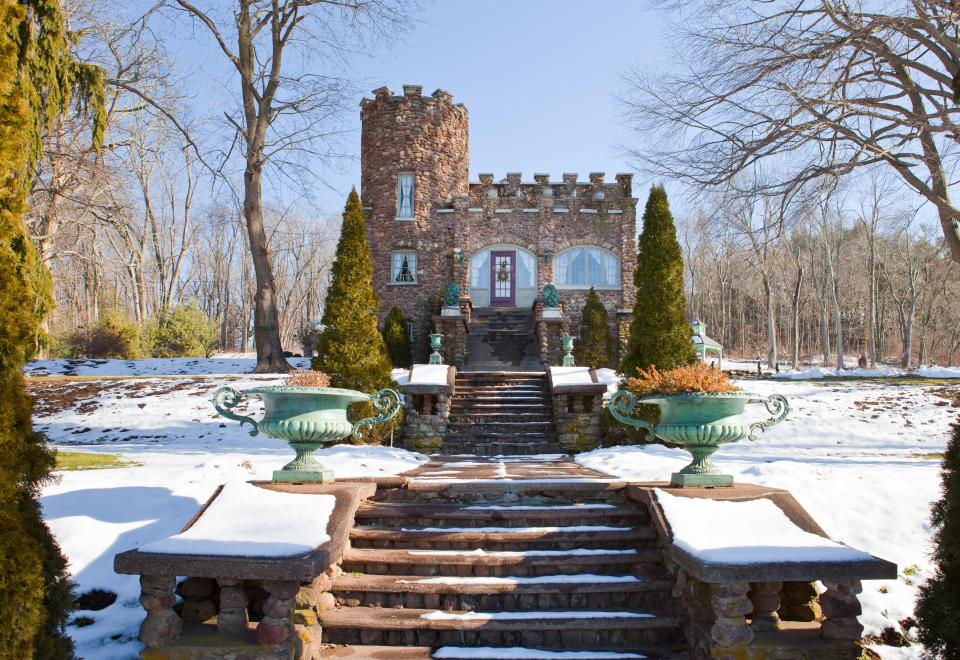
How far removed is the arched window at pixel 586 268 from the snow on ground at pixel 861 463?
7.52m

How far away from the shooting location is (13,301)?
321cm

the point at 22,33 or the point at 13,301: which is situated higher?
the point at 22,33

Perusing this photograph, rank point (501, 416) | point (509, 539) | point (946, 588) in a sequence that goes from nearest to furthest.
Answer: point (946, 588) < point (509, 539) < point (501, 416)

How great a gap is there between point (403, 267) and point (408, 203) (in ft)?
7.36

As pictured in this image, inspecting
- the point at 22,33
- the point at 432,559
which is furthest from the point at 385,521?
the point at 22,33

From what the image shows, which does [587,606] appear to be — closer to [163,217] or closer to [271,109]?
[271,109]

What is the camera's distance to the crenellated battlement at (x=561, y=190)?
2228cm

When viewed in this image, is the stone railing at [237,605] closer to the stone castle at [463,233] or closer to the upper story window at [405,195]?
the stone castle at [463,233]

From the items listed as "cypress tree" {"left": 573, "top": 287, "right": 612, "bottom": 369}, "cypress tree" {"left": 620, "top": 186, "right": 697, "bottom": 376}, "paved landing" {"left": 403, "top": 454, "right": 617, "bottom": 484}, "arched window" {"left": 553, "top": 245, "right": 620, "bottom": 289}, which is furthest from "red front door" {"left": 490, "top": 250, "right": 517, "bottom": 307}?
"paved landing" {"left": 403, "top": 454, "right": 617, "bottom": 484}

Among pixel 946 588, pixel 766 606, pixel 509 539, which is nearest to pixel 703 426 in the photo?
pixel 766 606

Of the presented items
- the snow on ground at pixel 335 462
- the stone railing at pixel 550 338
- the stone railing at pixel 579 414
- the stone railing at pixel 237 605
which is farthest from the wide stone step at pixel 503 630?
the stone railing at pixel 550 338

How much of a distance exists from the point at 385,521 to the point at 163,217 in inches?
1413

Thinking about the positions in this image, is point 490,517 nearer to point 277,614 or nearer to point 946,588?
point 277,614

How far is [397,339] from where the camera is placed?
63.1ft
